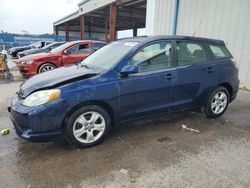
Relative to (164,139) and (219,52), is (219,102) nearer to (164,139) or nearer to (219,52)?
(219,52)

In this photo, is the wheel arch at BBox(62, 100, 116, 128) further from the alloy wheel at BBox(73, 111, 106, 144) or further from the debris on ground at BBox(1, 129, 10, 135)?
the debris on ground at BBox(1, 129, 10, 135)

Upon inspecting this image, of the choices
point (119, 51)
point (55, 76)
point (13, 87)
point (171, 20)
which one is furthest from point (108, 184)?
point (171, 20)

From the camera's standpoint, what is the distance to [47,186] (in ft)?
8.30

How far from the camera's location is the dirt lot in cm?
Result: 263

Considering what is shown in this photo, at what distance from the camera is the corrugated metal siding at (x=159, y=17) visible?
984 centimetres

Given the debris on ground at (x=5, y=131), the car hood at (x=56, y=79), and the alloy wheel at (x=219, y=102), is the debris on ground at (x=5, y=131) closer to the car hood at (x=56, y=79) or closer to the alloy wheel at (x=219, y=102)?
the car hood at (x=56, y=79)

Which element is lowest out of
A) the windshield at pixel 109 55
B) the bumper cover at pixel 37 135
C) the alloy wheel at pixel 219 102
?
the bumper cover at pixel 37 135

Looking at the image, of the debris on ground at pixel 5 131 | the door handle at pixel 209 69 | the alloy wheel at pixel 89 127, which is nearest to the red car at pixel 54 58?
the debris on ground at pixel 5 131

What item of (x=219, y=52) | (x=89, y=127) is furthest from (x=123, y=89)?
(x=219, y=52)

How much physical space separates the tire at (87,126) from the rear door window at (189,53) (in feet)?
5.35

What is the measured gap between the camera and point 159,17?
1037 centimetres

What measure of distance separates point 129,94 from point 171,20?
7.22 meters

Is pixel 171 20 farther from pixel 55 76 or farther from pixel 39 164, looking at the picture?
pixel 39 164

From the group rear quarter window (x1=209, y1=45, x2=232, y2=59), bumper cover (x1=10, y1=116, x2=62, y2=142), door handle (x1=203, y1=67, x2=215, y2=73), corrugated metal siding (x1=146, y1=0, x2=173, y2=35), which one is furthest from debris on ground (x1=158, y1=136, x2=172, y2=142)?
corrugated metal siding (x1=146, y1=0, x2=173, y2=35)
